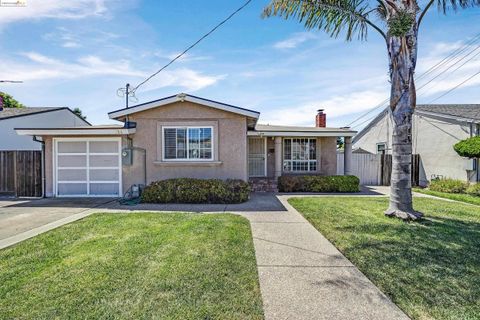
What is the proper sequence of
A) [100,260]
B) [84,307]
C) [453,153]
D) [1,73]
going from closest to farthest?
[84,307] < [100,260] < [453,153] < [1,73]

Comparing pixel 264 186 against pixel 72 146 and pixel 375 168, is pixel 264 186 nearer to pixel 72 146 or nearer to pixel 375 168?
pixel 375 168

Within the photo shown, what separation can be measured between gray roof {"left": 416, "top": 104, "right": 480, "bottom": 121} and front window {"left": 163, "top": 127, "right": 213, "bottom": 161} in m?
13.9

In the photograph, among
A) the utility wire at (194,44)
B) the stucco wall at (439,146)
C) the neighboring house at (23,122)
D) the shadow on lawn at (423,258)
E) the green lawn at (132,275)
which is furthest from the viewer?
the neighboring house at (23,122)

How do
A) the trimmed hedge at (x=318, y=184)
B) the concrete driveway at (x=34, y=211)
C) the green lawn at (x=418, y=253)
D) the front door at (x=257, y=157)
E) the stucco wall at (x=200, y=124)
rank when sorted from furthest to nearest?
the front door at (x=257, y=157) → the trimmed hedge at (x=318, y=184) → the stucco wall at (x=200, y=124) → the concrete driveway at (x=34, y=211) → the green lawn at (x=418, y=253)

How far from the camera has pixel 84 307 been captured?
3.05 m

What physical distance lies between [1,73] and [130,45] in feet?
36.5

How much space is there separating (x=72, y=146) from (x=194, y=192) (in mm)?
6204

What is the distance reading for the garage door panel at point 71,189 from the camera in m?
11.8

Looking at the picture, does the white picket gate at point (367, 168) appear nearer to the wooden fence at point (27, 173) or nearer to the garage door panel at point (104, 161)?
the garage door panel at point (104, 161)

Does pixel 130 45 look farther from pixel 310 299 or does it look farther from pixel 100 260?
pixel 310 299

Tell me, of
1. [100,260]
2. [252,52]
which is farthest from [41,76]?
[100,260]

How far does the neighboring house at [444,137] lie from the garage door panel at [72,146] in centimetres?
1895

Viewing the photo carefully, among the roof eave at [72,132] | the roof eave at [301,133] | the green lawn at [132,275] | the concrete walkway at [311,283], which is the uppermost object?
the roof eave at [301,133]

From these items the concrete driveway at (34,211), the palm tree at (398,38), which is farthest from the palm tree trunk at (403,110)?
the concrete driveway at (34,211)
